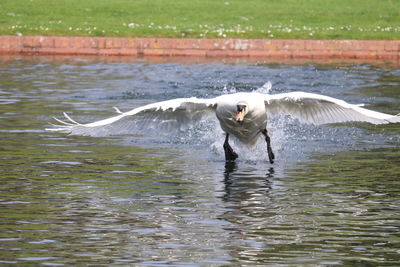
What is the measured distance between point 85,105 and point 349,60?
842 centimetres

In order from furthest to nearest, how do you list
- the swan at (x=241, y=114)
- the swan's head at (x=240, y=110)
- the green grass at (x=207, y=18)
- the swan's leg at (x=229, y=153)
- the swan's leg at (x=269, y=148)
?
the green grass at (x=207, y=18) < the swan's leg at (x=229, y=153) < the swan's leg at (x=269, y=148) < the swan at (x=241, y=114) < the swan's head at (x=240, y=110)

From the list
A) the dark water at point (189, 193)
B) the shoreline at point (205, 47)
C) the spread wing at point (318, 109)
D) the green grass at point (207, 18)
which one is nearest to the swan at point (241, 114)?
the spread wing at point (318, 109)

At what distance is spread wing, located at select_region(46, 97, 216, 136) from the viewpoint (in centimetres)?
1188

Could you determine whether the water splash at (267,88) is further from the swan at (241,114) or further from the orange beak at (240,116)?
the orange beak at (240,116)

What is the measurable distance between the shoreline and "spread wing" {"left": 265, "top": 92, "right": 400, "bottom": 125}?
10.8 meters

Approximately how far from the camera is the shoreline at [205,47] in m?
23.9

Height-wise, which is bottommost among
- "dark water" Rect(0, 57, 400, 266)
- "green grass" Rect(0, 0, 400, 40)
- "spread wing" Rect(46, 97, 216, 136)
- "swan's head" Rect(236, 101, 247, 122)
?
"dark water" Rect(0, 57, 400, 266)

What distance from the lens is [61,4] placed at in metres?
30.0

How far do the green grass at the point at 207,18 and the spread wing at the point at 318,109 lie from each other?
1188cm

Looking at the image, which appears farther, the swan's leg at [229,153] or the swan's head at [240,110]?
the swan's leg at [229,153]

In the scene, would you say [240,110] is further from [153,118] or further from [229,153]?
[153,118]

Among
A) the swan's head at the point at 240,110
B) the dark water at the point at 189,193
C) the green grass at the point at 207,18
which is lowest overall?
the dark water at the point at 189,193

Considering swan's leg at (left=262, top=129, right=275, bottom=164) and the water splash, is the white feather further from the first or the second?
the water splash

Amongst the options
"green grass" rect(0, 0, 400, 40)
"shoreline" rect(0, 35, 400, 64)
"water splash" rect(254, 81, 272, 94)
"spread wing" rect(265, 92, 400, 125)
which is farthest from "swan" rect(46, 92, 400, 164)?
"green grass" rect(0, 0, 400, 40)
